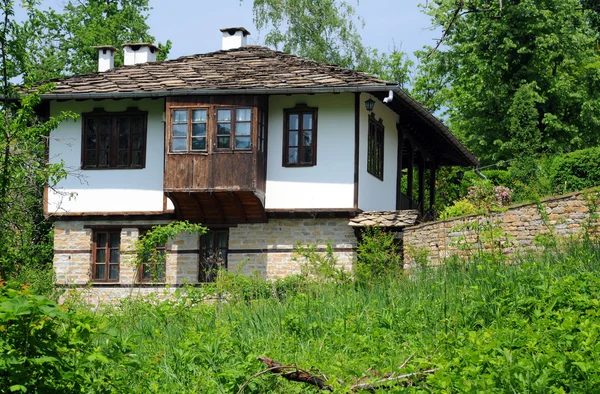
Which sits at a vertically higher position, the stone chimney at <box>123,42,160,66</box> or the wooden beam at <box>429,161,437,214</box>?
the stone chimney at <box>123,42,160,66</box>

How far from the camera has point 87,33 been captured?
35.2m

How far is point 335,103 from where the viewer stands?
2078 centimetres

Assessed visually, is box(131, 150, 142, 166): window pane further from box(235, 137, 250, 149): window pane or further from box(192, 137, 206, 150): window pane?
box(235, 137, 250, 149): window pane

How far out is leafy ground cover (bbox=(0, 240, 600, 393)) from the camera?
729 cm

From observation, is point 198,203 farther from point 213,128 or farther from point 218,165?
point 213,128

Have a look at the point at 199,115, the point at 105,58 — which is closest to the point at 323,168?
the point at 199,115

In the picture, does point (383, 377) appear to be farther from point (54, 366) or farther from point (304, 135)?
point (304, 135)

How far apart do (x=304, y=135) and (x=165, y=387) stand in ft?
40.1

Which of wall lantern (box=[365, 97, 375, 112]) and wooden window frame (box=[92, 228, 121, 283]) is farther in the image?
wooden window frame (box=[92, 228, 121, 283])

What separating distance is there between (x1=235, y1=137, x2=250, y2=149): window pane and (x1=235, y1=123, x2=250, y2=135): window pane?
12cm

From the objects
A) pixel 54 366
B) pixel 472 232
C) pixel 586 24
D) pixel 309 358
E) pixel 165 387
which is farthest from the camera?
pixel 586 24

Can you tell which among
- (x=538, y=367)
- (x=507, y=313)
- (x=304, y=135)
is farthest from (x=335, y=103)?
(x=538, y=367)

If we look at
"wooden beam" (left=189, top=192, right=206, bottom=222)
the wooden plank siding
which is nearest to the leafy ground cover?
the wooden plank siding

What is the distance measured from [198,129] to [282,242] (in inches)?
110
